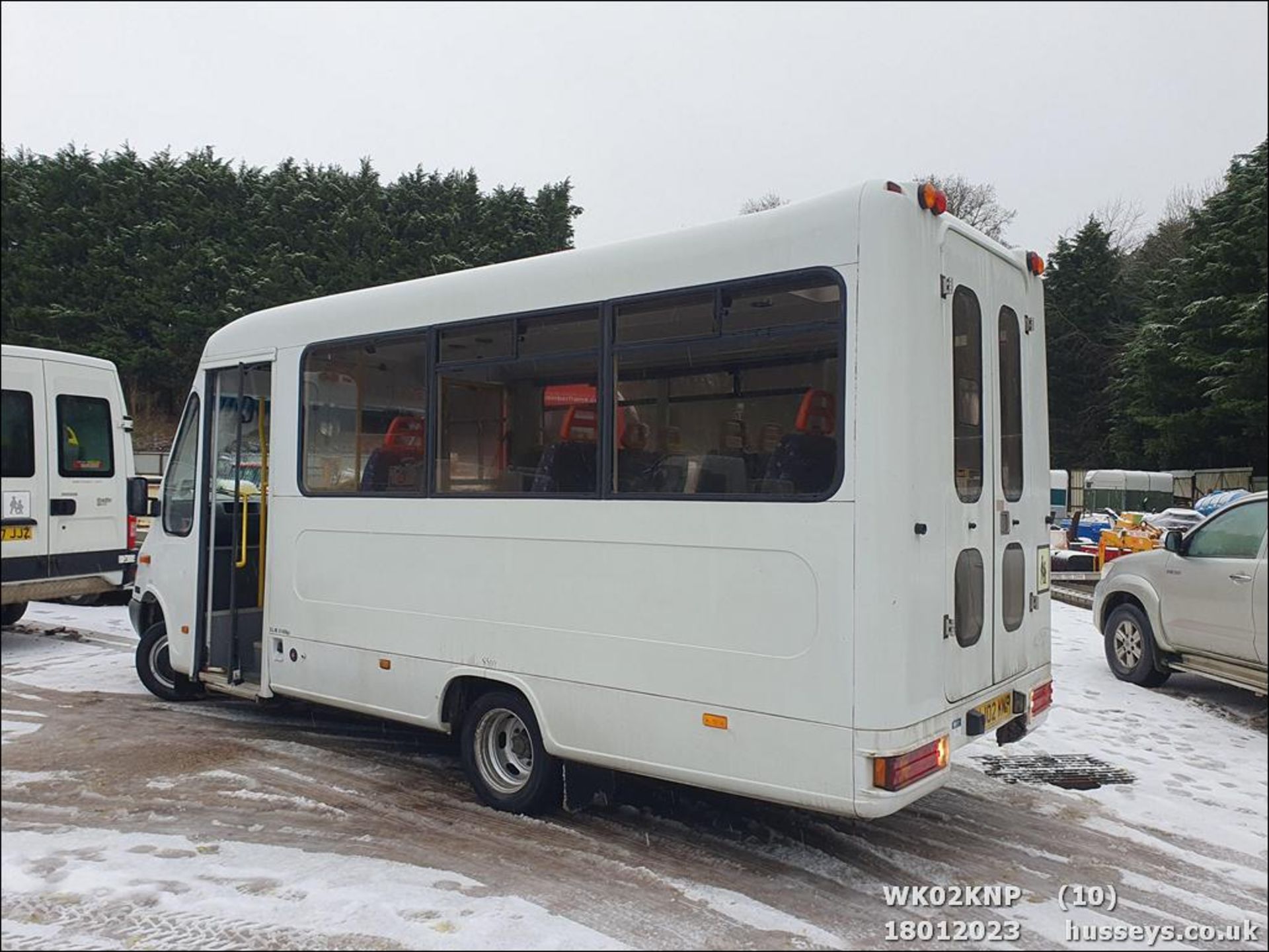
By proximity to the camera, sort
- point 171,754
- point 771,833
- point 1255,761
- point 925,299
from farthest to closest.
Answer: point 171,754 → point 771,833 → point 925,299 → point 1255,761

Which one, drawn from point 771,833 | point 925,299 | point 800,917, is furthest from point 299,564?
point 925,299

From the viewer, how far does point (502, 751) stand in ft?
17.0

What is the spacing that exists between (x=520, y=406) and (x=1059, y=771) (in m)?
4.30

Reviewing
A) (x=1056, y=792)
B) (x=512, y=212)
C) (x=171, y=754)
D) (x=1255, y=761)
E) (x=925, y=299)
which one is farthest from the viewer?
(x=512, y=212)

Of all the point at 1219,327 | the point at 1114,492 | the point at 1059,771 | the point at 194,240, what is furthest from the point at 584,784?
the point at 1114,492

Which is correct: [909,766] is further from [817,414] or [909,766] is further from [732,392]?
[732,392]

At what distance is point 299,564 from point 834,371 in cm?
398

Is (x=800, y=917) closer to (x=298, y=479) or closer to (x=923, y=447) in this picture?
(x=923, y=447)

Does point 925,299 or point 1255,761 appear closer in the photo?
point 1255,761

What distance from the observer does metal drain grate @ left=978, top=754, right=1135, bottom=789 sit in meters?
5.74

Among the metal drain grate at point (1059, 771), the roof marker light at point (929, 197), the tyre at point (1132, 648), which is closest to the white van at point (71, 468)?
the roof marker light at point (929, 197)

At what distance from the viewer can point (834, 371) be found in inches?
154

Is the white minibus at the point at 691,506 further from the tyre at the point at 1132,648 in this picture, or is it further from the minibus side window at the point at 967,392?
the tyre at the point at 1132,648

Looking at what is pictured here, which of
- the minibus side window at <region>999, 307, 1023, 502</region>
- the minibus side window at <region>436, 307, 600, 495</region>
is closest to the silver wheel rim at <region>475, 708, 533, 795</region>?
the minibus side window at <region>436, 307, 600, 495</region>
